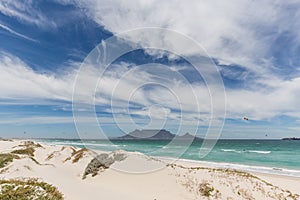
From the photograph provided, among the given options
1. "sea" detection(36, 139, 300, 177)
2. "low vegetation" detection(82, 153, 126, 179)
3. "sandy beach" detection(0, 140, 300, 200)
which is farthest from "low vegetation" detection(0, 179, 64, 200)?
"sea" detection(36, 139, 300, 177)

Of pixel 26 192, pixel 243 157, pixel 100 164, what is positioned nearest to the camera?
pixel 26 192

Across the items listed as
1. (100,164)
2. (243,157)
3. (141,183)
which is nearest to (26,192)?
(141,183)

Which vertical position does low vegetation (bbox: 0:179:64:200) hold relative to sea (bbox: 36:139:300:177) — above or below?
below

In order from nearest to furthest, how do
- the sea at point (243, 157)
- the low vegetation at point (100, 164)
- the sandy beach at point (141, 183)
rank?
1. the sandy beach at point (141, 183)
2. the low vegetation at point (100, 164)
3. the sea at point (243, 157)

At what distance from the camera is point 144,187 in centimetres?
1405

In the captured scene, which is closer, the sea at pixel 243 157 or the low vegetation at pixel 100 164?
the low vegetation at pixel 100 164

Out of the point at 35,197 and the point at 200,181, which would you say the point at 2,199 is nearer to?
the point at 35,197

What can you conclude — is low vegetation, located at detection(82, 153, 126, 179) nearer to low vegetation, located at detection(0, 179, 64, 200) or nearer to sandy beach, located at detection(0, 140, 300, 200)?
sandy beach, located at detection(0, 140, 300, 200)

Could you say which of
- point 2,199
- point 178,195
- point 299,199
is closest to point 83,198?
point 2,199

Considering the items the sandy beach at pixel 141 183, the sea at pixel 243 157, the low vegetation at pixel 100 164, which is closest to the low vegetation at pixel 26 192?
the sandy beach at pixel 141 183

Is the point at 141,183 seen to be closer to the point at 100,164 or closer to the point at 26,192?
the point at 100,164

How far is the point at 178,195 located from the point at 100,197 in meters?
4.40

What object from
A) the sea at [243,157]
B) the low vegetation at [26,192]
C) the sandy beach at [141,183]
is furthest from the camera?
the sea at [243,157]

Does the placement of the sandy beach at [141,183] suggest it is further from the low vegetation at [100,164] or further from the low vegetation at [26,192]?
the low vegetation at [26,192]
